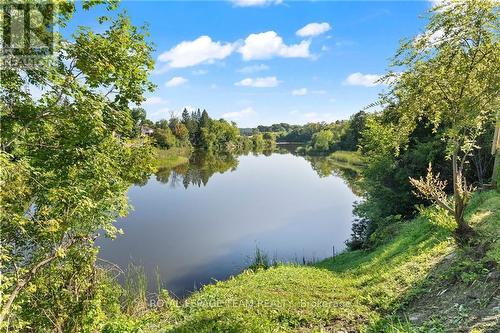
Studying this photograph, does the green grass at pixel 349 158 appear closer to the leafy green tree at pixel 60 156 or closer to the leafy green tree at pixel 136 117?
the leafy green tree at pixel 136 117

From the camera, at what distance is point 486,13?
7.49m

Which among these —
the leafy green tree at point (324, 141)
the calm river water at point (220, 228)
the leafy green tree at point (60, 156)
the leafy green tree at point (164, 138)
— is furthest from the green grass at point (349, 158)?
the leafy green tree at point (60, 156)

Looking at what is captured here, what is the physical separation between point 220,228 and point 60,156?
1845 cm

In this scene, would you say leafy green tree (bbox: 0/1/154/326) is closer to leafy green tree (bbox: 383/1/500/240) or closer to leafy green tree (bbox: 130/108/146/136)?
leafy green tree (bbox: 130/108/146/136)

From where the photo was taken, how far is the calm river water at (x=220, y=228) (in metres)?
17.4

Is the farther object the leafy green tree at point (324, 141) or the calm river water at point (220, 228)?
the leafy green tree at point (324, 141)

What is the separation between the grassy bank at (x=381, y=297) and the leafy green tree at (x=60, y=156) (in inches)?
110

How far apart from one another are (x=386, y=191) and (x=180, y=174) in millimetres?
37044

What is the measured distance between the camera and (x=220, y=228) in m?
24.0

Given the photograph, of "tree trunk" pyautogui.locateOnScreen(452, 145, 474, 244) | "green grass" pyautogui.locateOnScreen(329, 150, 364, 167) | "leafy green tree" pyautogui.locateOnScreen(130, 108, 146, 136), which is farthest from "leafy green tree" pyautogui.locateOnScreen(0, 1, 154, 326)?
"green grass" pyautogui.locateOnScreen(329, 150, 364, 167)

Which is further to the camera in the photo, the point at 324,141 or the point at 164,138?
the point at 324,141

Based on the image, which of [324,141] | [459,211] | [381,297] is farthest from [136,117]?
[324,141]

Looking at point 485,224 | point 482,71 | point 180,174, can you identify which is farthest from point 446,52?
point 180,174

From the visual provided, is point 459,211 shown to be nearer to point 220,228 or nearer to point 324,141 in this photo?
point 220,228
